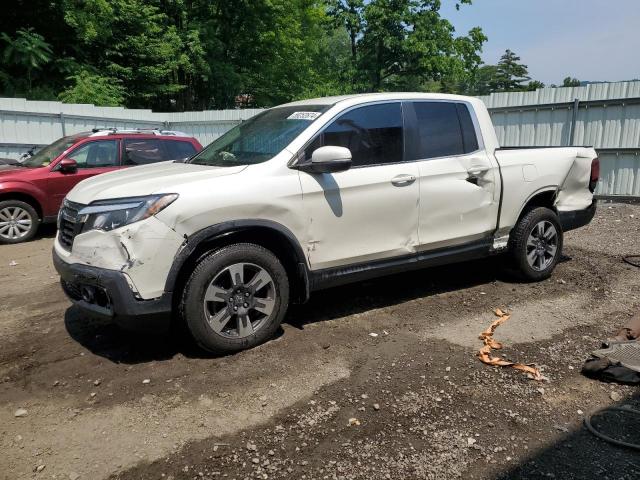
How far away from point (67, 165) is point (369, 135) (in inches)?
239

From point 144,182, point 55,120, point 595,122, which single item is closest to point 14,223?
point 55,120

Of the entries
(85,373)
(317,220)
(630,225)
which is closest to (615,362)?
(317,220)

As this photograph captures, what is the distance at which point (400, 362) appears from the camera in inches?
149

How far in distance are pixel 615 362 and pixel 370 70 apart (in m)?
29.5

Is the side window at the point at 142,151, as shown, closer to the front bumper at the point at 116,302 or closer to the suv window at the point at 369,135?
the suv window at the point at 369,135

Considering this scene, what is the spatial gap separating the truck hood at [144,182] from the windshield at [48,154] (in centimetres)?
511

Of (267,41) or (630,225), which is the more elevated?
(267,41)

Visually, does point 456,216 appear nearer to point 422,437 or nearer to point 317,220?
point 317,220

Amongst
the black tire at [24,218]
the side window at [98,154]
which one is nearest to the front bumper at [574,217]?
the side window at [98,154]

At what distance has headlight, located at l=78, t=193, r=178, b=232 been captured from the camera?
345 centimetres

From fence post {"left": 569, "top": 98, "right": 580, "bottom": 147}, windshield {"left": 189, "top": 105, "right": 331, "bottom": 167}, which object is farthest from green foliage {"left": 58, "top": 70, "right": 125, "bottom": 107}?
fence post {"left": 569, "top": 98, "right": 580, "bottom": 147}

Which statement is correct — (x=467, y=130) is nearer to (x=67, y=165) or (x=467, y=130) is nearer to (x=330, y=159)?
(x=330, y=159)

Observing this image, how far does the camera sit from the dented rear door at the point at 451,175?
15.2ft

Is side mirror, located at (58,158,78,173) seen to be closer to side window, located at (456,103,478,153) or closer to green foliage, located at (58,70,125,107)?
side window, located at (456,103,478,153)
